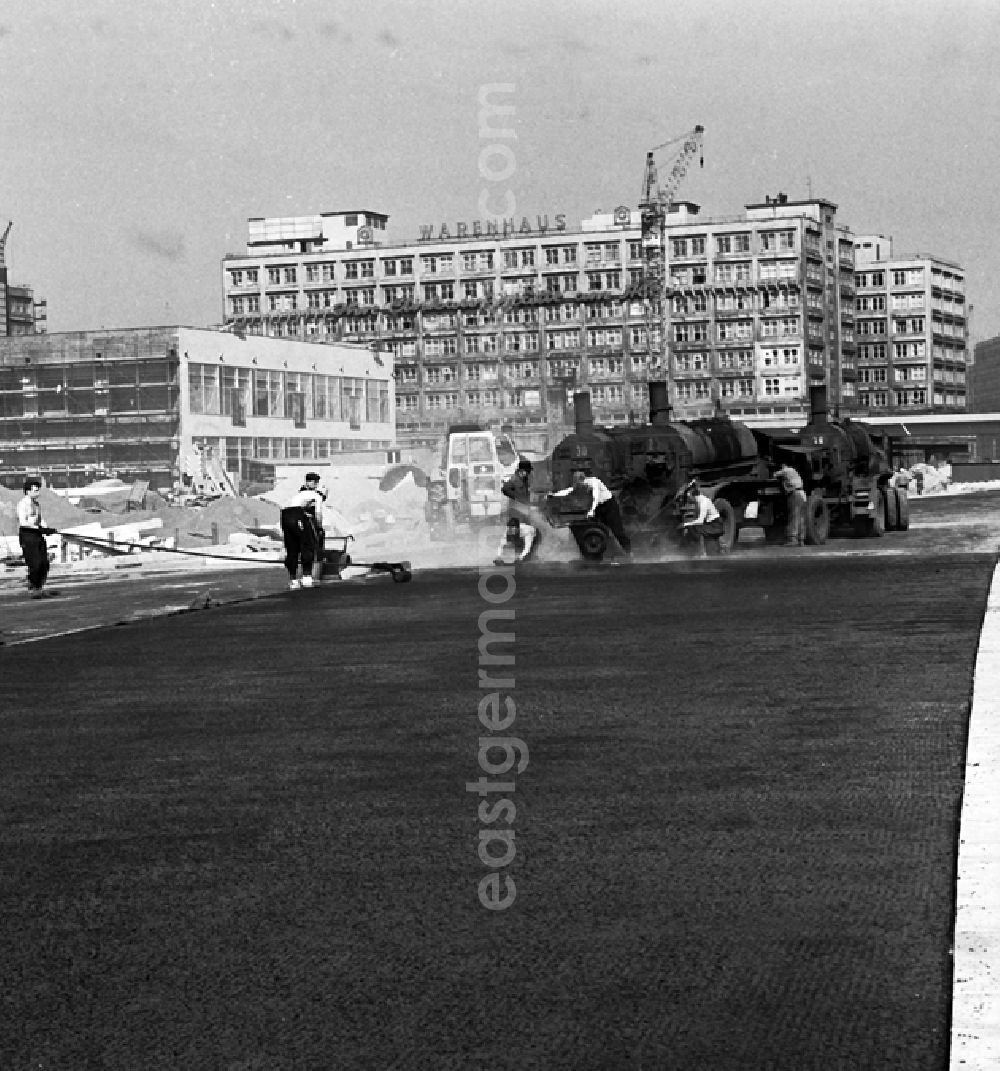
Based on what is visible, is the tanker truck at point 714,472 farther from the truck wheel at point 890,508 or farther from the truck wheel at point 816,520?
the truck wheel at point 890,508

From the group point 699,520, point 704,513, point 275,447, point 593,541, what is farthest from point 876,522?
point 275,447

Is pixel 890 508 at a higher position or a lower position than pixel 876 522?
higher

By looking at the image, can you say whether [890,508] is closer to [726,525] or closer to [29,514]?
[726,525]

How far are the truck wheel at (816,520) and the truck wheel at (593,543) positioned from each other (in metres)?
6.07

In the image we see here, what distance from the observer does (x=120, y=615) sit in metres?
24.9

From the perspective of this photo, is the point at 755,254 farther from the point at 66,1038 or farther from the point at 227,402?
the point at 66,1038

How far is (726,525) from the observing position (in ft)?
122

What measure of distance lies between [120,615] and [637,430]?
14993 millimetres

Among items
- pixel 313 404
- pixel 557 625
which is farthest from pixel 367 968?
pixel 313 404

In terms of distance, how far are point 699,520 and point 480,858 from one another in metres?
28.4

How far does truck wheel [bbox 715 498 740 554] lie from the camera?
3691 cm

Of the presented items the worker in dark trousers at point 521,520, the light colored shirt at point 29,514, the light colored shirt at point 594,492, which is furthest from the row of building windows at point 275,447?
the light colored shirt at point 29,514

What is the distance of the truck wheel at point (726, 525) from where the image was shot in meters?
36.9

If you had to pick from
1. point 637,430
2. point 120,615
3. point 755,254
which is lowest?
point 120,615
